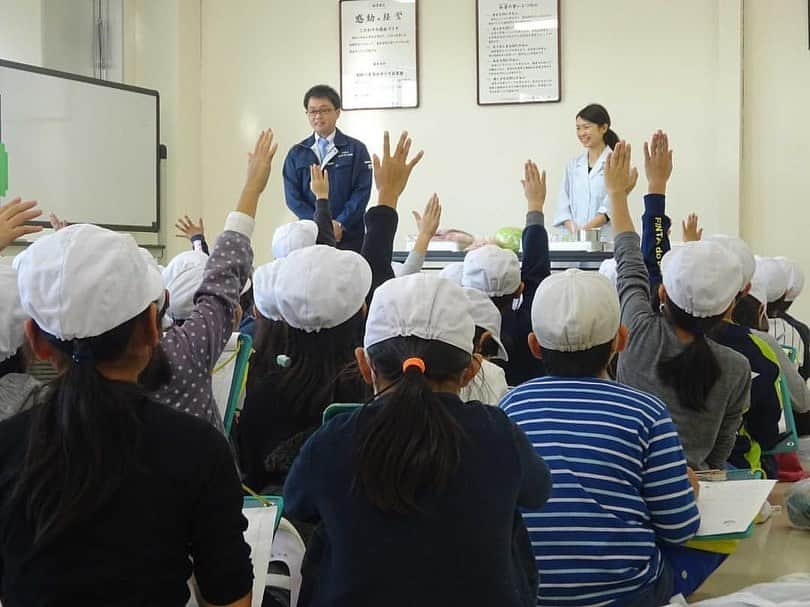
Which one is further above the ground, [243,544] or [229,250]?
[229,250]

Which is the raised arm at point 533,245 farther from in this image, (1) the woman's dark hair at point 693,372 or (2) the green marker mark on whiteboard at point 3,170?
(2) the green marker mark on whiteboard at point 3,170

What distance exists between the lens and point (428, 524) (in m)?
1.18

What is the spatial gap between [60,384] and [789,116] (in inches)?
223

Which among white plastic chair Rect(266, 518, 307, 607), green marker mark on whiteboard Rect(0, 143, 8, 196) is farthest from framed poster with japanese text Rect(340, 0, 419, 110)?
white plastic chair Rect(266, 518, 307, 607)

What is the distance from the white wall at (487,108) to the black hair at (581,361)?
14.8 ft

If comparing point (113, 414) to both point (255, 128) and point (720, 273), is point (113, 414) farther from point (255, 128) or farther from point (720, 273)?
point (255, 128)

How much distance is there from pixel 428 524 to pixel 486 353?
53.3 inches

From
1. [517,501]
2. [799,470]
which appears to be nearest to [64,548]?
[517,501]

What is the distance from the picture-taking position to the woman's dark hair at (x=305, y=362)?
6.06 ft

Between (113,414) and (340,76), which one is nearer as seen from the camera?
(113,414)

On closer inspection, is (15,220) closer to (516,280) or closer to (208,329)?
(208,329)

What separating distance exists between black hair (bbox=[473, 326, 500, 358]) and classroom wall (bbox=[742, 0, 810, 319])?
3.96m

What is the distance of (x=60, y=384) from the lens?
3.61ft

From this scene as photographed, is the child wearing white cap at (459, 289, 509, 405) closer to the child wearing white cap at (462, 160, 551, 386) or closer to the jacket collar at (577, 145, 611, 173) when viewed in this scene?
the child wearing white cap at (462, 160, 551, 386)
